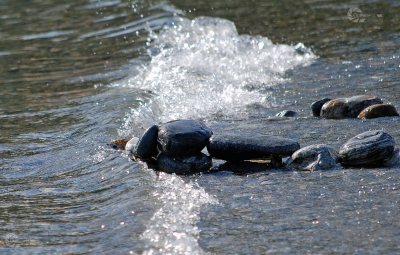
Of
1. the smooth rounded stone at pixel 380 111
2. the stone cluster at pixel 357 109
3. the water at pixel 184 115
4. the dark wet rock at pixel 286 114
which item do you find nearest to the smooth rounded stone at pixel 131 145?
the water at pixel 184 115

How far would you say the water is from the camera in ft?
15.0

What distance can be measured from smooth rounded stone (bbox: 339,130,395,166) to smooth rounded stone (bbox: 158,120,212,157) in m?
0.89

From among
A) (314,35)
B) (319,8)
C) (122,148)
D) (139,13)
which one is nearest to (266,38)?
(314,35)

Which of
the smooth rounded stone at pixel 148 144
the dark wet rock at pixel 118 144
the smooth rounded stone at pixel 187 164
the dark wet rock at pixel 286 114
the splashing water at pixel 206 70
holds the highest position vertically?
the smooth rounded stone at pixel 148 144

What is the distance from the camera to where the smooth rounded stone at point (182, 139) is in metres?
5.71

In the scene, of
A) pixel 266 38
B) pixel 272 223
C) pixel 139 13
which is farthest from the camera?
pixel 139 13

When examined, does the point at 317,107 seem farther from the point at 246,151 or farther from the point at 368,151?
the point at 368,151

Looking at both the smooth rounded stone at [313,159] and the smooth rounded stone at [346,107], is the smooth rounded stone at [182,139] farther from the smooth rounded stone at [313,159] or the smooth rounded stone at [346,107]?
the smooth rounded stone at [346,107]

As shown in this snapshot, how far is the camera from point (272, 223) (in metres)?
4.59

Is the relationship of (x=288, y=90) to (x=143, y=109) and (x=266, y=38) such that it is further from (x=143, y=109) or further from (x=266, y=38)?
(x=266, y=38)

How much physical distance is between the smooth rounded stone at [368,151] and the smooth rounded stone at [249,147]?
0.37 m

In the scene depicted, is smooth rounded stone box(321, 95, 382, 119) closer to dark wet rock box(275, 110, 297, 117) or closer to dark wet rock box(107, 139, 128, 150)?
dark wet rock box(275, 110, 297, 117)

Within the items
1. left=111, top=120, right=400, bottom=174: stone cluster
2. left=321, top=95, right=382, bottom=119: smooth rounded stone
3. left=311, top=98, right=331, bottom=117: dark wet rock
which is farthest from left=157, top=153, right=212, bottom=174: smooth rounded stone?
left=311, top=98, right=331, bottom=117: dark wet rock

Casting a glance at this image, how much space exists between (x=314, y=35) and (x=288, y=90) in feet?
11.0
